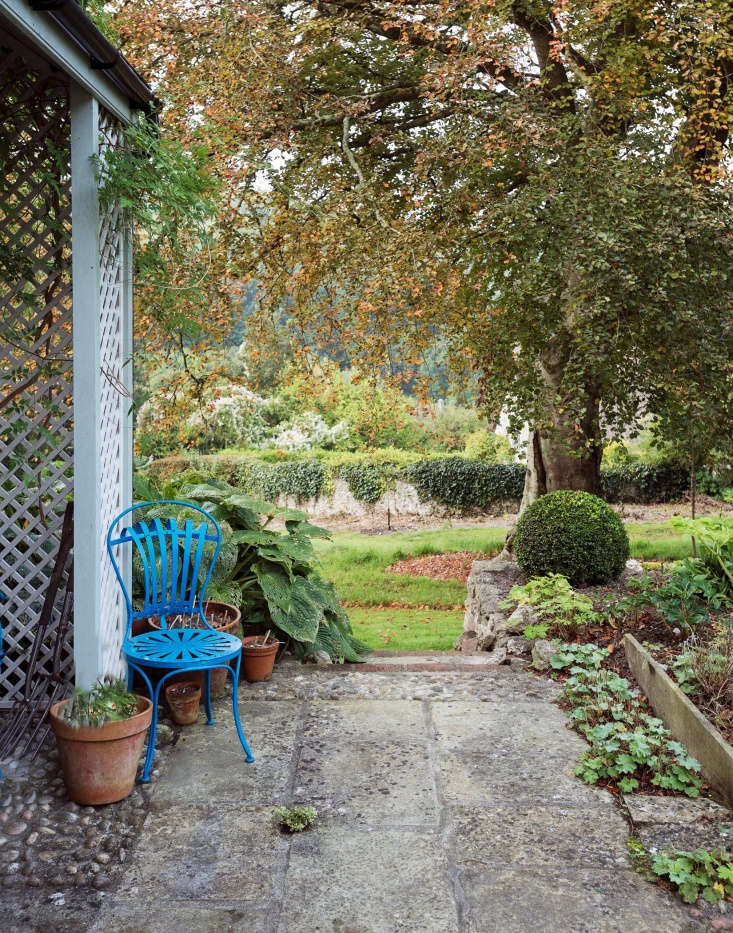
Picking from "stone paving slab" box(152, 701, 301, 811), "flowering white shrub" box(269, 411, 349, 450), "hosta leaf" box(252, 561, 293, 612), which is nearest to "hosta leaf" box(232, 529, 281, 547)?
"hosta leaf" box(252, 561, 293, 612)

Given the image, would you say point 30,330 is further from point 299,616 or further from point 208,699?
point 299,616

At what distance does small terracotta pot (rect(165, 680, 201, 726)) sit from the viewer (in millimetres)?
3658

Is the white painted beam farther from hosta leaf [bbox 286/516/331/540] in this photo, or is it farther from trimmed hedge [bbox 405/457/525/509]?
trimmed hedge [bbox 405/457/525/509]

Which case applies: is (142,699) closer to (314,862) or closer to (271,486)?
(314,862)

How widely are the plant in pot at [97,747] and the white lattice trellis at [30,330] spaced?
0.67 metres

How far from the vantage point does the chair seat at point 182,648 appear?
3.24 metres

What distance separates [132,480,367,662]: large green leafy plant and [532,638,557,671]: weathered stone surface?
1146 mm

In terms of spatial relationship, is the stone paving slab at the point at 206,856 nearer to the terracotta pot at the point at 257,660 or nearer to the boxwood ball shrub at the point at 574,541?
the terracotta pot at the point at 257,660

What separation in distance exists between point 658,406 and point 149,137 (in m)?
4.82

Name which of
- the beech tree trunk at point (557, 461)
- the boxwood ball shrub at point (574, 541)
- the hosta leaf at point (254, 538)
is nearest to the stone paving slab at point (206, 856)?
the hosta leaf at point (254, 538)

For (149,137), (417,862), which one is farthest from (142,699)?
(149,137)

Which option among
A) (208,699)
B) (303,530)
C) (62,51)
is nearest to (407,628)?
(303,530)

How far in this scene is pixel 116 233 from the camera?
3461 millimetres

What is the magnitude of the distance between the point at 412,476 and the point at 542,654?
10.1 metres
